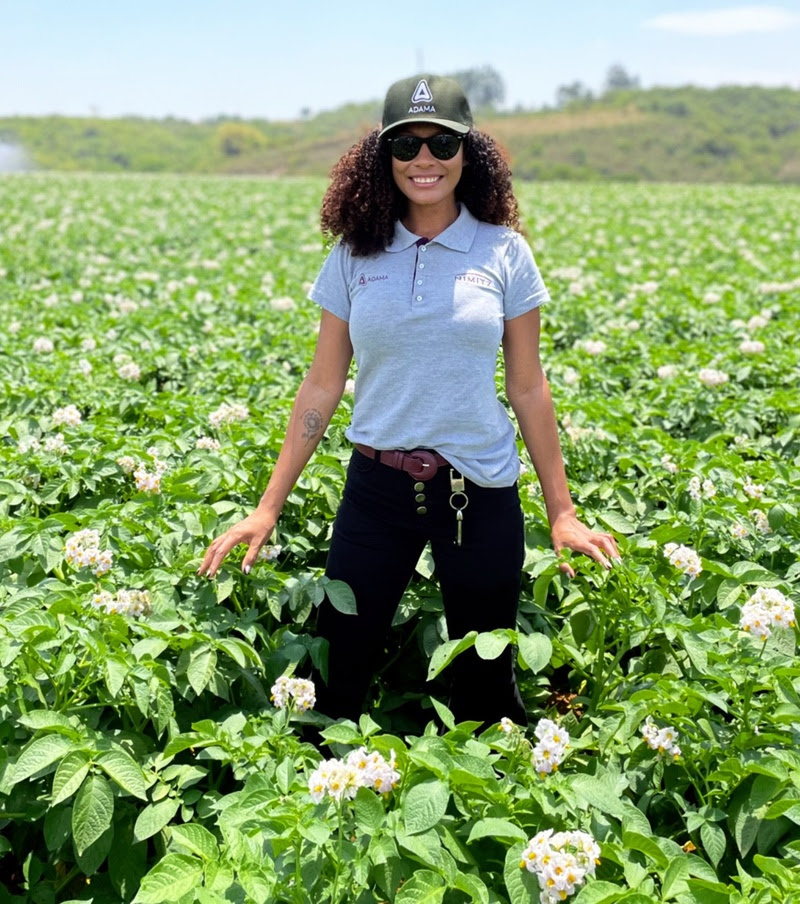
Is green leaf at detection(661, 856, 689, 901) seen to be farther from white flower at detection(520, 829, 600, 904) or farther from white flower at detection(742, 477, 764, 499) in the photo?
white flower at detection(742, 477, 764, 499)

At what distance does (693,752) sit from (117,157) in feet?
298

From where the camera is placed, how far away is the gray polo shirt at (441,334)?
2.25m

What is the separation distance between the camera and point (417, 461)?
2291mm

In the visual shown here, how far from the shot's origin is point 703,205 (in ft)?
62.9

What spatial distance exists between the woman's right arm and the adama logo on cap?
0.55 m

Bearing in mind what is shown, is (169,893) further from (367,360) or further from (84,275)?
(84,275)

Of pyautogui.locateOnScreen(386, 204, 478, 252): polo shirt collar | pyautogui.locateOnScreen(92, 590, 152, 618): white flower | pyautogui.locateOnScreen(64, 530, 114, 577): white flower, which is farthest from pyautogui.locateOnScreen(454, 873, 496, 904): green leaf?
pyautogui.locateOnScreen(386, 204, 478, 252): polo shirt collar

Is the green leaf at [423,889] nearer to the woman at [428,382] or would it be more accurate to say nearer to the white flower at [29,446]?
the woman at [428,382]

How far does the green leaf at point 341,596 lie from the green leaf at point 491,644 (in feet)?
1.28

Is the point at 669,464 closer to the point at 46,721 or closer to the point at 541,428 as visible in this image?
the point at 541,428

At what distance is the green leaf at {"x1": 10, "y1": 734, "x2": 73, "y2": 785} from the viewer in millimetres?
1960

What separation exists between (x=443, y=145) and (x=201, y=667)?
1.38 metres

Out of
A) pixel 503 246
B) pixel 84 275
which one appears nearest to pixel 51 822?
pixel 503 246

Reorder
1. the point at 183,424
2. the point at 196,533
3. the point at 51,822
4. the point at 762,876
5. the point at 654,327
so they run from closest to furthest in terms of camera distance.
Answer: the point at 762,876
the point at 51,822
the point at 196,533
the point at 183,424
the point at 654,327
